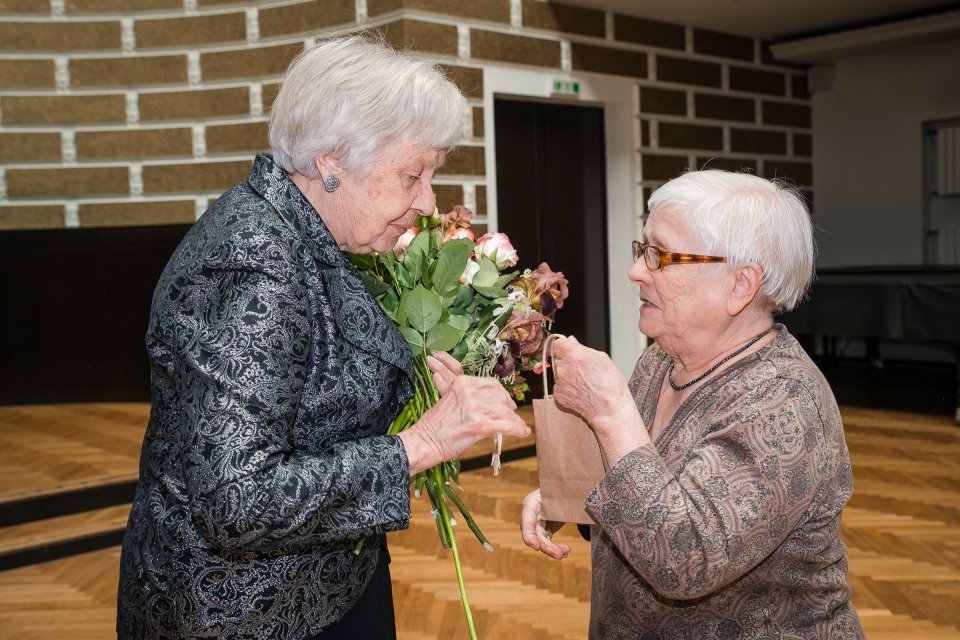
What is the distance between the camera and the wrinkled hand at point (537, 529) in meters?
1.79

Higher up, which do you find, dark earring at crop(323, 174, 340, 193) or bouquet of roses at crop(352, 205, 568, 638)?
dark earring at crop(323, 174, 340, 193)

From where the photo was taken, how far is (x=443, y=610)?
339 cm

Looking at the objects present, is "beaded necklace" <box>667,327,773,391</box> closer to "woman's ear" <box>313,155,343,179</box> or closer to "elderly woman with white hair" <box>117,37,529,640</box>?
"elderly woman with white hair" <box>117,37,529,640</box>

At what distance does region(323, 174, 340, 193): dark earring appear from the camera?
142cm

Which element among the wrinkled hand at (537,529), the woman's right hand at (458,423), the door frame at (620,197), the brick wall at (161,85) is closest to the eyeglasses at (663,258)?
the woman's right hand at (458,423)

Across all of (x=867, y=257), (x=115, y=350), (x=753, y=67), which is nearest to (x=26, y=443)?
(x=115, y=350)

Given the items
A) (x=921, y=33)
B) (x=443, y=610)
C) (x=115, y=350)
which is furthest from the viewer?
(x=921, y=33)

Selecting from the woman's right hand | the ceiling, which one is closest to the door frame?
the ceiling

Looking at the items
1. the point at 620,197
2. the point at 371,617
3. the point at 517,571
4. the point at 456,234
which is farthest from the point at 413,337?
the point at 620,197

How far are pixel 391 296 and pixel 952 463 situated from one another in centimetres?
489

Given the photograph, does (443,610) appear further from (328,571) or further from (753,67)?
(753,67)

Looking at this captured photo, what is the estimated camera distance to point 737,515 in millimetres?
1354

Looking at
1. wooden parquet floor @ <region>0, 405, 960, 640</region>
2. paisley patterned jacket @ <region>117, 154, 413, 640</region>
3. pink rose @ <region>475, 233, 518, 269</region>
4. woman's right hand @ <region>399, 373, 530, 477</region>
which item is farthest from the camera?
wooden parquet floor @ <region>0, 405, 960, 640</region>

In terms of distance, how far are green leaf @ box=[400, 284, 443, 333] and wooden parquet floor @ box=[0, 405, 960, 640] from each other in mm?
1966
